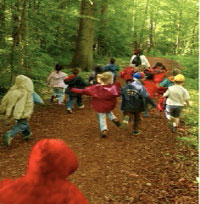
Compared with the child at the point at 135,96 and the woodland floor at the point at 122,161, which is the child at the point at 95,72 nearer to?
the woodland floor at the point at 122,161

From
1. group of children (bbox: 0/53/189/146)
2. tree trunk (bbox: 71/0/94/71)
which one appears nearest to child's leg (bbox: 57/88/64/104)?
group of children (bbox: 0/53/189/146)

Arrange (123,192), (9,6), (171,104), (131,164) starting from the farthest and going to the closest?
(9,6) < (171,104) < (131,164) < (123,192)

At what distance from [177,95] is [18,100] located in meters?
4.25

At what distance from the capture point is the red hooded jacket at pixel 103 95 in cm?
640

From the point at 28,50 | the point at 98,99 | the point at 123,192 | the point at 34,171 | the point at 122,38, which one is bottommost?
the point at 123,192

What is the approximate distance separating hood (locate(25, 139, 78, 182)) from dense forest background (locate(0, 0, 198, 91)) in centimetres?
602

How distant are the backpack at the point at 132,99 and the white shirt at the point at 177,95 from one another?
96cm

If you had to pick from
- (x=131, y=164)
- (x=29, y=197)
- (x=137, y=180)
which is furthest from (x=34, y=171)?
(x=131, y=164)

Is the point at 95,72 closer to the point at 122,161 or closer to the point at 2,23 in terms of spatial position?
the point at 2,23

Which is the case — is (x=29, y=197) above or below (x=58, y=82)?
below

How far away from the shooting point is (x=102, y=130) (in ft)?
21.9

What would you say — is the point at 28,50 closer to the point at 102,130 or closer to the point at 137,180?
the point at 102,130

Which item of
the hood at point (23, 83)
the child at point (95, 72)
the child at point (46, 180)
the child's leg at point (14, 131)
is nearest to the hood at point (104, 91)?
the hood at point (23, 83)

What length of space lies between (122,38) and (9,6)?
56.2ft
